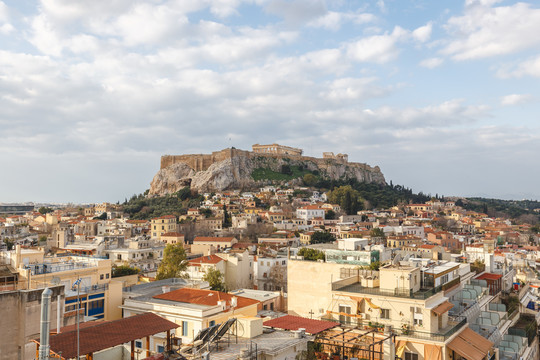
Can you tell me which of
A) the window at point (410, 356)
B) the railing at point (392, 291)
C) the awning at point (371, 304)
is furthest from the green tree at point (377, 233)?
the window at point (410, 356)

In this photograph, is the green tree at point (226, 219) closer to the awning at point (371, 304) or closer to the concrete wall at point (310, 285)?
the concrete wall at point (310, 285)

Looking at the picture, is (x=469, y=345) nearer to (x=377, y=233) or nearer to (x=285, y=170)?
(x=377, y=233)

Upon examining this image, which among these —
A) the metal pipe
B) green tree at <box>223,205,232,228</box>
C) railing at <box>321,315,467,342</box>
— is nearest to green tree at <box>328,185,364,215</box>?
green tree at <box>223,205,232,228</box>

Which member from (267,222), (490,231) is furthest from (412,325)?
(490,231)

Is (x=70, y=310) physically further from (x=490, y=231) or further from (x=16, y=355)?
(x=490, y=231)

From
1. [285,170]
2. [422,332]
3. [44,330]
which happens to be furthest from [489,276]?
[285,170]

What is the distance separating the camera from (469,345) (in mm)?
16594

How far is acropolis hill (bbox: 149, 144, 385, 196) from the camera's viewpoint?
126625 mm

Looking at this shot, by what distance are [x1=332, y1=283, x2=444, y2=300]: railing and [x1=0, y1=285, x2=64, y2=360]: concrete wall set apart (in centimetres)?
1287

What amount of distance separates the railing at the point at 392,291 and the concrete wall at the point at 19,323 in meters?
12.9

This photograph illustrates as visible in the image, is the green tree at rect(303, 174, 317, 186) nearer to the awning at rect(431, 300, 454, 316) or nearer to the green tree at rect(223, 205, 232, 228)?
the green tree at rect(223, 205, 232, 228)

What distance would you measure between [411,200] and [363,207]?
A: 23965 mm

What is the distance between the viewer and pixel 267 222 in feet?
288

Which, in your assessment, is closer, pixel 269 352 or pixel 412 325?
pixel 269 352
